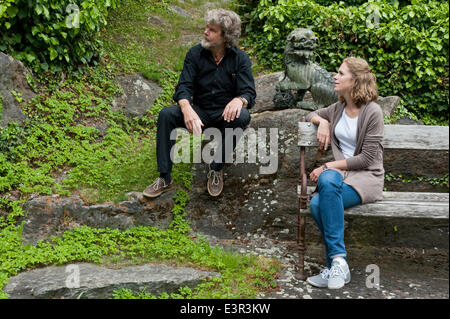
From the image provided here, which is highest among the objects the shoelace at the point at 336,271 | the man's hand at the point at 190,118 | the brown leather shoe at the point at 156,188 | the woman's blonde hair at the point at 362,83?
the woman's blonde hair at the point at 362,83

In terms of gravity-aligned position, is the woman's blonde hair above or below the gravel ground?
above

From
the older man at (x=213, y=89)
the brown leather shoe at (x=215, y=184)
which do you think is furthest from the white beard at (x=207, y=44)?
the brown leather shoe at (x=215, y=184)

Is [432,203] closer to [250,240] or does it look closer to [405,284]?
[405,284]

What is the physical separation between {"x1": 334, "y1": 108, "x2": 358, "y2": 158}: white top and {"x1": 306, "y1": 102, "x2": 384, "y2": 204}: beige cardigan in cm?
7

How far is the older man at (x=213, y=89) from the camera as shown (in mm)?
4203

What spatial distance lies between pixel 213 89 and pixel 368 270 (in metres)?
2.13

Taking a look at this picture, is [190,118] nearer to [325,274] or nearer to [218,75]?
[218,75]

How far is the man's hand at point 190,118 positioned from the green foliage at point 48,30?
7.48ft

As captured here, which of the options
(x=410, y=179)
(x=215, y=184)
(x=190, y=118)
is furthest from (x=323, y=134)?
(x=410, y=179)

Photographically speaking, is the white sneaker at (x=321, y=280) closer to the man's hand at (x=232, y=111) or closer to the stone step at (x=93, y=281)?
the stone step at (x=93, y=281)

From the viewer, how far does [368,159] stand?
337 centimetres

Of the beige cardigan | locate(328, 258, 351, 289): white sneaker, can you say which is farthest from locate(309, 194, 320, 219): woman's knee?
locate(328, 258, 351, 289): white sneaker

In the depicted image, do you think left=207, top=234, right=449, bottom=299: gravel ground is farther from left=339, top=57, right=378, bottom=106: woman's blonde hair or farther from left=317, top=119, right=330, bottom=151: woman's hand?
left=339, top=57, right=378, bottom=106: woman's blonde hair

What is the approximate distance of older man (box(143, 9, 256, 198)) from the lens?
420 cm
